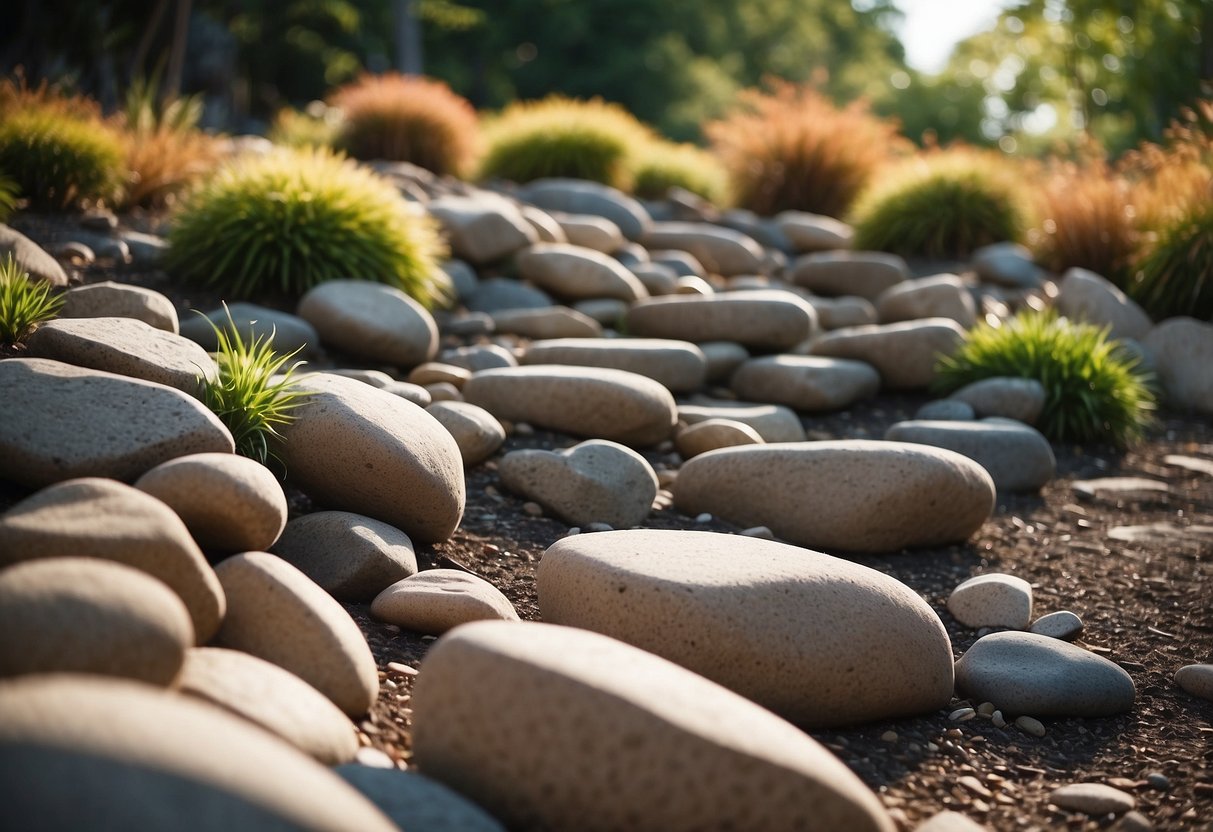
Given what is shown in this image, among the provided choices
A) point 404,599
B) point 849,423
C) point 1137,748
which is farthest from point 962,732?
point 849,423

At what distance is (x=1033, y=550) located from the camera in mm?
4094

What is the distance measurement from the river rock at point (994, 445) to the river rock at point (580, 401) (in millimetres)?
1136

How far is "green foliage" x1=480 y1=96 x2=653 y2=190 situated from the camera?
924 cm

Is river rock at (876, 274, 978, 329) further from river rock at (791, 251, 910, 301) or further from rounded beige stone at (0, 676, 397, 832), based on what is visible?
rounded beige stone at (0, 676, 397, 832)

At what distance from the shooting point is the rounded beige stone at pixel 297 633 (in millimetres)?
2256

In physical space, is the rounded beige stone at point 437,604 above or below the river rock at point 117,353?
below

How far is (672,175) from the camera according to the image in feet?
32.2

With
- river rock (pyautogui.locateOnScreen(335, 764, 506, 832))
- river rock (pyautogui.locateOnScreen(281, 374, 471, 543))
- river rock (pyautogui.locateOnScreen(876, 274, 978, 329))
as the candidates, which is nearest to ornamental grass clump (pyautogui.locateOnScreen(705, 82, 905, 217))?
river rock (pyautogui.locateOnScreen(876, 274, 978, 329))

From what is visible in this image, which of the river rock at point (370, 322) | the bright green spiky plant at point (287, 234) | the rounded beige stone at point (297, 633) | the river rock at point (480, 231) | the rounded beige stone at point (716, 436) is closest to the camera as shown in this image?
the rounded beige stone at point (297, 633)

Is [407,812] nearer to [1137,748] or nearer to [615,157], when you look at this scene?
[1137,748]

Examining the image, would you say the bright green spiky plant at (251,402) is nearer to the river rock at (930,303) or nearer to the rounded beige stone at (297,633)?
the rounded beige stone at (297,633)

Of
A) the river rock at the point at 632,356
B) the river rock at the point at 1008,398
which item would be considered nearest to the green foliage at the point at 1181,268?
the river rock at the point at 1008,398

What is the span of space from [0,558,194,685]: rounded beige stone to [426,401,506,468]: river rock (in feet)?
6.94

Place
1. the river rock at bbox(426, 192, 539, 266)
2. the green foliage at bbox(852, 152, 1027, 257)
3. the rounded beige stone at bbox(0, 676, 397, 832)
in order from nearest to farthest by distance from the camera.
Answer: the rounded beige stone at bbox(0, 676, 397, 832) → the river rock at bbox(426, 192, 539, 266) → the green foliage at bbox(852, 152, 1027, 257)
